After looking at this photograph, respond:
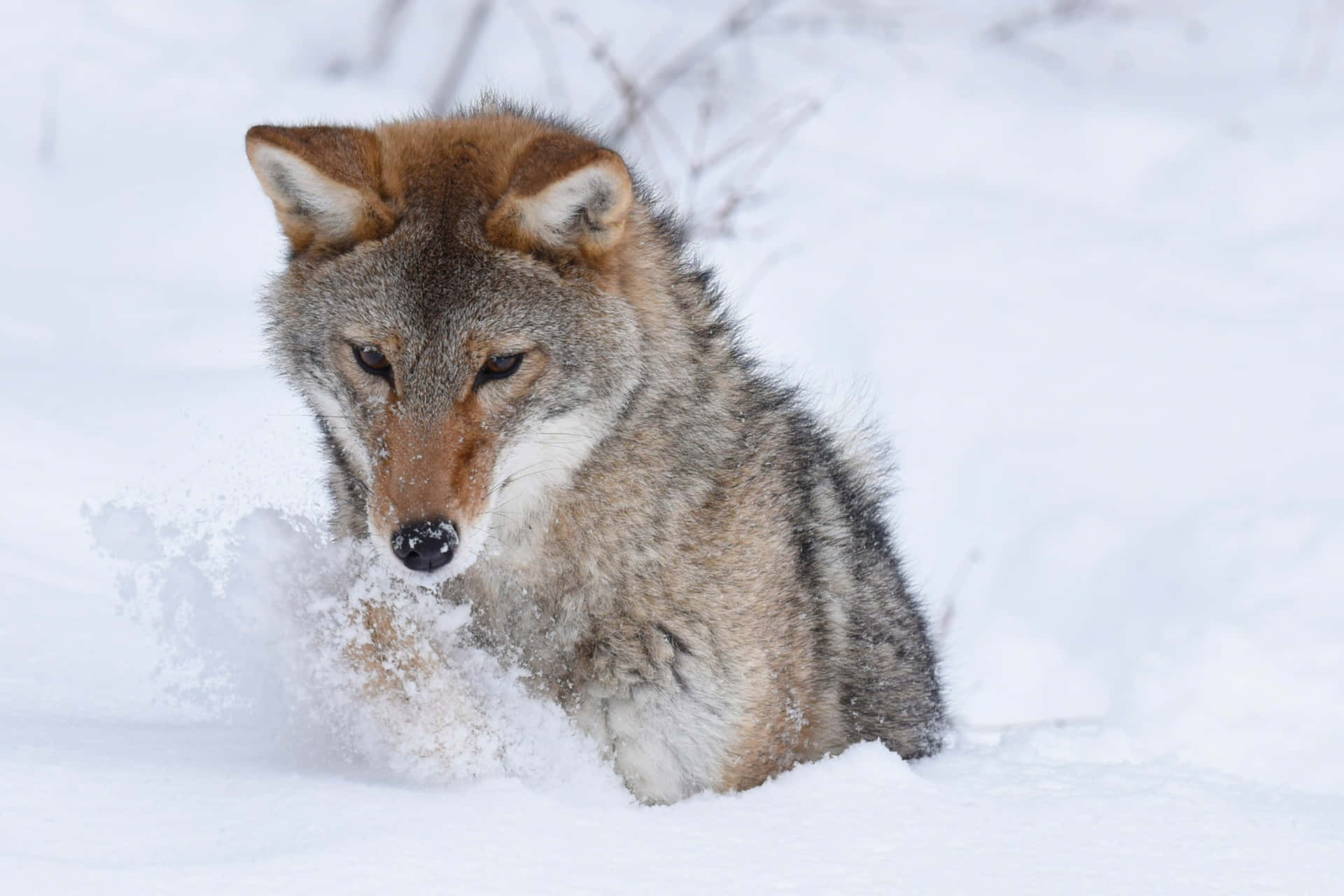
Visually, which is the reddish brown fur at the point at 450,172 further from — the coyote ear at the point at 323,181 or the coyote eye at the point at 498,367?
the coyote eye at the point at 498,367

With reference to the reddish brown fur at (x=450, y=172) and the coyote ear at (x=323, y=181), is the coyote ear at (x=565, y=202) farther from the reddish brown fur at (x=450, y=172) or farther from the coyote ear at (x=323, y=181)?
the coyote ear at (x=323, y=181)

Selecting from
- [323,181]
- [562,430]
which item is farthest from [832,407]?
[323,181]

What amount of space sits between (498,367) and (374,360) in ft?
0.98

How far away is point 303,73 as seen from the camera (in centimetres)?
949

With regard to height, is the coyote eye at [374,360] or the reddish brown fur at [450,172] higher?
the reddish brown fur at [450,172]

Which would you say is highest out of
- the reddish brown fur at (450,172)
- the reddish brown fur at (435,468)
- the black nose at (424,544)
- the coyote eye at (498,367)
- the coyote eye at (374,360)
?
the reddish brown fur at (450,172)

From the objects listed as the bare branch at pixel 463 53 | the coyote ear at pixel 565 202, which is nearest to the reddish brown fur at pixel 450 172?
the coyote ear at pixel 565 202

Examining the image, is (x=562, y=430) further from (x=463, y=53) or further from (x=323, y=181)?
(x=463, y=53)

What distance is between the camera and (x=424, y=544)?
10.0 ft

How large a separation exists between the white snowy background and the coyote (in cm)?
27

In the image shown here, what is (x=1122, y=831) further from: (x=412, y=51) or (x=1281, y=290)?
(x=412, y=51)

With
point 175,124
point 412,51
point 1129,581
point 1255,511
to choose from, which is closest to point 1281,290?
point 1255,511

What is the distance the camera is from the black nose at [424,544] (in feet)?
10.0

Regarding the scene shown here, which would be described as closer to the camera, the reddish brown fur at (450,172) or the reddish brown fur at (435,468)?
the reddish brown fur at (435,468)
